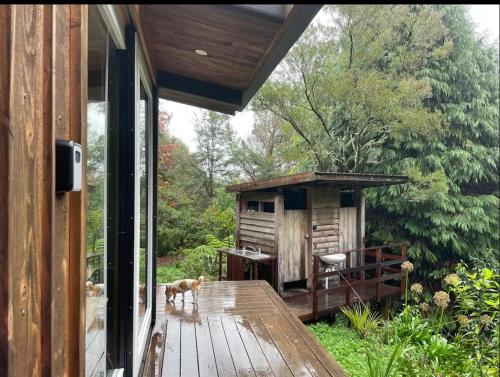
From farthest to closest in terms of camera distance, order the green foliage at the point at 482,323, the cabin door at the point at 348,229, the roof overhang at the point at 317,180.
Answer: the cabin door at the point at 348,229
the roof overhang at the point at 317,180
the green foliage at the point at 482,323

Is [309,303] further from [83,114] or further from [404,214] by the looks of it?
[83,114]

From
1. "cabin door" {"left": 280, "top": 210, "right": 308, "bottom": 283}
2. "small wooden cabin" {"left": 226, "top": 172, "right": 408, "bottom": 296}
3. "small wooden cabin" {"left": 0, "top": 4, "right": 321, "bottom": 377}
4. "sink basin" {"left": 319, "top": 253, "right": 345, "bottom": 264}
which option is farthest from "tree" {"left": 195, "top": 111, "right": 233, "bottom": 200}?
"small wooden cabin" {"left": 0, "top": 4, "right": 321, "bottom": 377}

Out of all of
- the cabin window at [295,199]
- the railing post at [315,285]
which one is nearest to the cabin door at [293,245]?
the cabin window at [295,199]

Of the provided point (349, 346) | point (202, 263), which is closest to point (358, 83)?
point (349, 346)

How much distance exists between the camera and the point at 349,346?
15.3 feet

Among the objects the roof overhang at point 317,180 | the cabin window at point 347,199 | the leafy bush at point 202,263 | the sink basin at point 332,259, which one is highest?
the roof overhang at point 317,180

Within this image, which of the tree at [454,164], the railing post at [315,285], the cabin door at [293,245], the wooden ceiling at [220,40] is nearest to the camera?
the wooden ceiling at [220,40]

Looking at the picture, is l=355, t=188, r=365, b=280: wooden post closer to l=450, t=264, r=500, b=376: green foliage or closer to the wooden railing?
the wooden railing

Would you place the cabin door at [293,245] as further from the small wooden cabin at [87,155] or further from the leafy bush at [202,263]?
the small wooden cabin at [87,155]

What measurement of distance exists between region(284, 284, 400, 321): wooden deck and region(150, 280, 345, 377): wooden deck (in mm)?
1784

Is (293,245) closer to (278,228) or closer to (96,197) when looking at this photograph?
(278,228)

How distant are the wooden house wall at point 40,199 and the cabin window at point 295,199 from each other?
5.84m

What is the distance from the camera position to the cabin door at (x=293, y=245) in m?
6.20

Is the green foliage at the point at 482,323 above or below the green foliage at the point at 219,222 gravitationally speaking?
below
